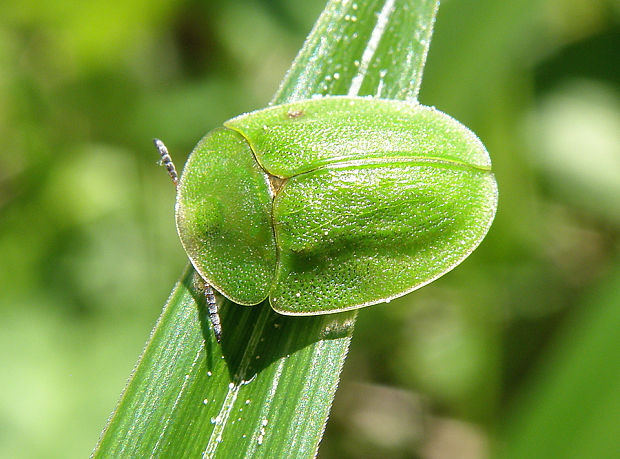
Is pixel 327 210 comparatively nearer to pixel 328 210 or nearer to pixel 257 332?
pixel 328 210

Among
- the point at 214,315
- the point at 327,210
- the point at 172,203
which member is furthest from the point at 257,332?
the point at 172,203

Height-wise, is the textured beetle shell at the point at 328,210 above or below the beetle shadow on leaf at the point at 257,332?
above

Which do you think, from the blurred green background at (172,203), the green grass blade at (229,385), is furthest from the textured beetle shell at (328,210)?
the blurred green background at (172,203)

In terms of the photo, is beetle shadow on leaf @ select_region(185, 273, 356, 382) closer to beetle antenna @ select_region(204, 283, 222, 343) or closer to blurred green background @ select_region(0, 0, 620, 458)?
beetle antenna @ select_region(204, 283, 222, 343)

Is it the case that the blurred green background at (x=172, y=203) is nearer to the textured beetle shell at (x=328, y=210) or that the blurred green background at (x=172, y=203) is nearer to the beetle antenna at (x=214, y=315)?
the textured beetle shell at (x=328, y=210)

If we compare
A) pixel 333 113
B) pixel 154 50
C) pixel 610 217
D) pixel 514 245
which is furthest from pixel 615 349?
pixel 154 50

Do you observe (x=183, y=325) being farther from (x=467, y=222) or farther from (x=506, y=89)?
(x=506, y=89)
